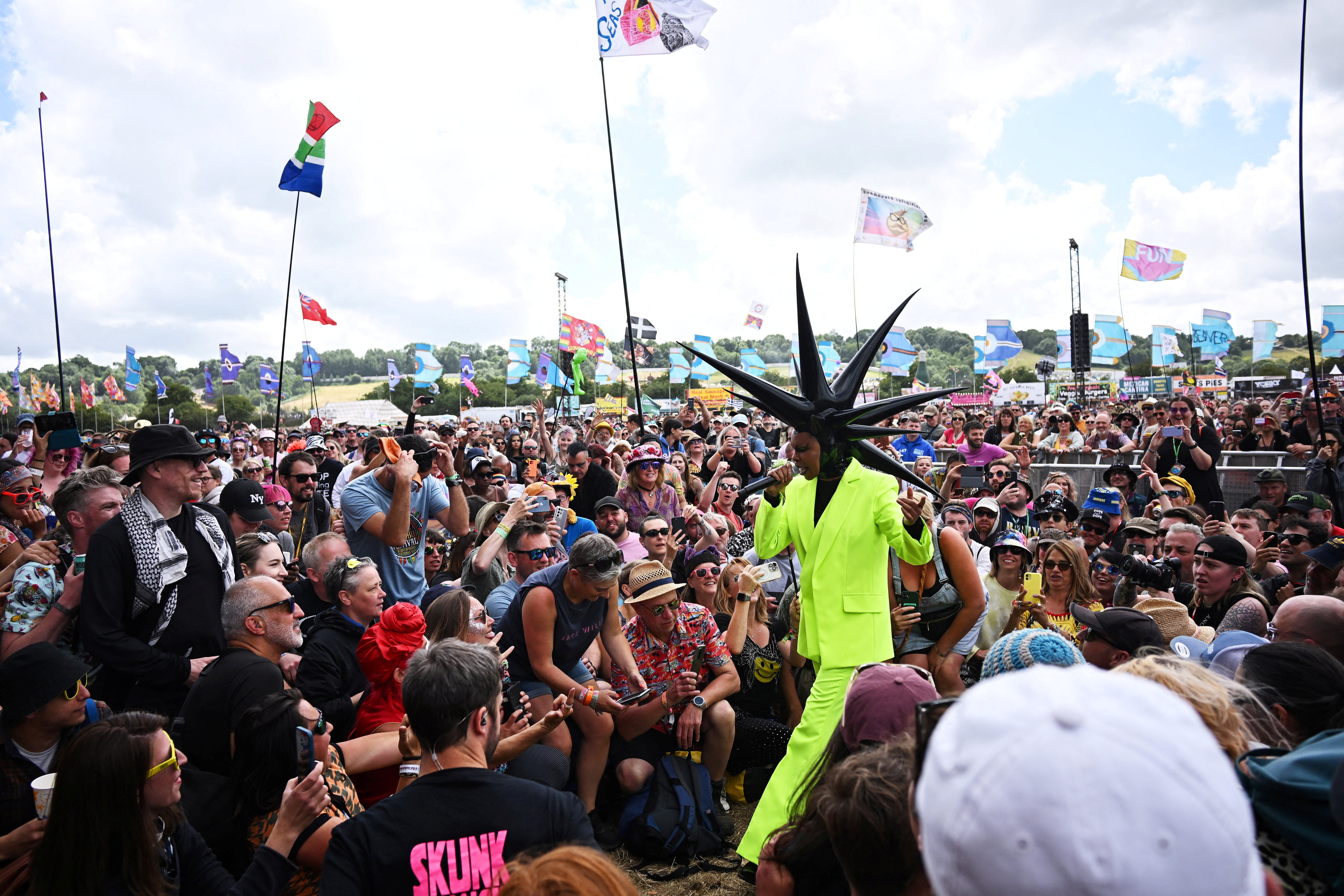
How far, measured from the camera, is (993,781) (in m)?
0.87

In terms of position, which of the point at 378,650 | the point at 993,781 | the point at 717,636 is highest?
the point at 993,781

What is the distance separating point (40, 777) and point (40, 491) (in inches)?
136

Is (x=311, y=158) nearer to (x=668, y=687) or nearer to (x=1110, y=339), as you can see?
(x=668, y=687)

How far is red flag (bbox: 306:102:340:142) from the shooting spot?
1043 centimetres

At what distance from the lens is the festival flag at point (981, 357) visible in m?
29.7

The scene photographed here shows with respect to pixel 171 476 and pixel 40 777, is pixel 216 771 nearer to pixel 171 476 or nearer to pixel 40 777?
pixel 40 777

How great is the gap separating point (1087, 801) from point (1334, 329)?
29.9 meters

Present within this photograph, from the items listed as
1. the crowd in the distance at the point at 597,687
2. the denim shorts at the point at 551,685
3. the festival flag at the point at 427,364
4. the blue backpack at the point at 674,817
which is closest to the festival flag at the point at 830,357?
the festival flag at the point at 427,364

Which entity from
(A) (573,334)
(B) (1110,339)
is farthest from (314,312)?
(B) (1110,339)

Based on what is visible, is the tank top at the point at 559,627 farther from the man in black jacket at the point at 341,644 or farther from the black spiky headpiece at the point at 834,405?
the black spiky headpiece at the point at 834,405

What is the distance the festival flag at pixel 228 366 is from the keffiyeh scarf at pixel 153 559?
1214 inches

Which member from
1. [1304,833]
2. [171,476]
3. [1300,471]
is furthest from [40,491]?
[1300,471]

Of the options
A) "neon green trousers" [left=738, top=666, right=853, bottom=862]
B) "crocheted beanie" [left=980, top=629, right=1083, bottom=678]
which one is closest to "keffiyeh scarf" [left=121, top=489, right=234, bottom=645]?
"neon green trousers" [left=738, top=666, right=853, bottom=862]

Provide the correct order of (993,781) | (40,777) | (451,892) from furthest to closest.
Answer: (40,777) → (451,892) → (993,781)
